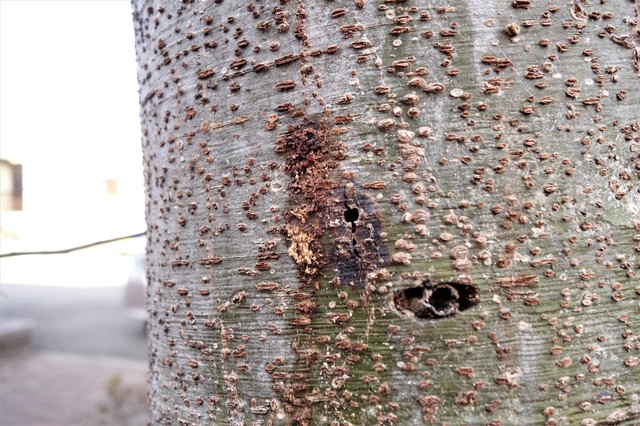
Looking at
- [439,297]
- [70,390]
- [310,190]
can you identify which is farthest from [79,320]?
[439,297]

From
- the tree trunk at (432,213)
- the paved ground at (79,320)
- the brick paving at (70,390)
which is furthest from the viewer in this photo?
the paved ground at (79,320)

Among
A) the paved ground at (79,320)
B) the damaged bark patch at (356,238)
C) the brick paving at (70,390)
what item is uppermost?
the damaged bark patch at (356,238)

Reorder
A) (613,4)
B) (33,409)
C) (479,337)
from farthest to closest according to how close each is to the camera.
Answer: (33,409), (613,4), (479,337)

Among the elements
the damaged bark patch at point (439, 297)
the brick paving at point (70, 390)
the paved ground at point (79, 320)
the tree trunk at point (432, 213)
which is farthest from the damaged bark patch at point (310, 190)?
the paved ground at point (79, 320)

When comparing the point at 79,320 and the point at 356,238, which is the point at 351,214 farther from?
the point at 79,320

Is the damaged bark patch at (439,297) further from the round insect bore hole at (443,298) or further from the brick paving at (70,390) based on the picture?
the brick paving at (70,390)

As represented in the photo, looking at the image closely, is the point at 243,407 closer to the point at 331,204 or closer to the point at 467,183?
the point at 331,204

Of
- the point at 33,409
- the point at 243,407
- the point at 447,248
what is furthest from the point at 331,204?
the point at 33,409
